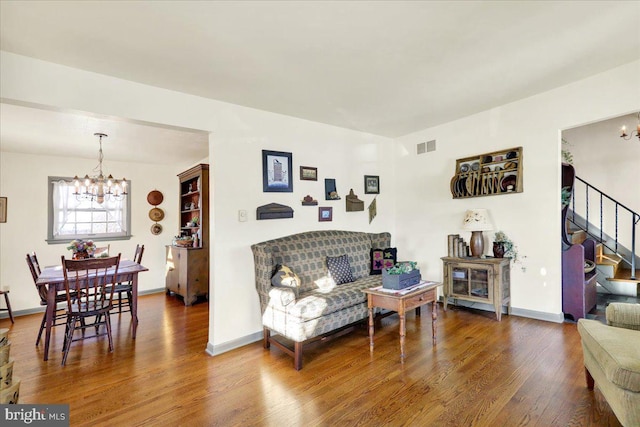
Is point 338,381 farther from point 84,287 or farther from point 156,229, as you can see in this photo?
point 156,229

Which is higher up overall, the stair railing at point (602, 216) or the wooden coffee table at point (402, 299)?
the stair railing at point (602, 216)

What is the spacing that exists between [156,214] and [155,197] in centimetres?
33

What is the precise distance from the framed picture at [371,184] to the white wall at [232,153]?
3.7 inches

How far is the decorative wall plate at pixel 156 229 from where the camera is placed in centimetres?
601

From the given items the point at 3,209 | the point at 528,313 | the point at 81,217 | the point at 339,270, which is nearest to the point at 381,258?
the point at 339,270

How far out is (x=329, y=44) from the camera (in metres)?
2.32

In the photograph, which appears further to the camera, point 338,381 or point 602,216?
point 602,216

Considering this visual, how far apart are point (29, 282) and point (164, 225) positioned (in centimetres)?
215

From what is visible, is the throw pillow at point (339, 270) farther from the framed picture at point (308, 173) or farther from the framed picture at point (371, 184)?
the framed picture at point (371, 184)

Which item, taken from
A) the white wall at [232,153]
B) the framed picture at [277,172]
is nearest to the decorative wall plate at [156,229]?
the white wall at [232,153]

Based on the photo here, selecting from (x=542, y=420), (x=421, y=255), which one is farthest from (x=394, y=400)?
(x=421, y=255)

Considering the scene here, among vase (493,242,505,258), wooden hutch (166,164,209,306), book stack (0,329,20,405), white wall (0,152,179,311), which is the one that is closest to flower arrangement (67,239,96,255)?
wooden hutch (166,164,209,306)

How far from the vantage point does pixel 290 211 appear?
3697 millimetres

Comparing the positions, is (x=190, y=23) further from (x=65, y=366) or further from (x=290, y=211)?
(x=65, y=366)
